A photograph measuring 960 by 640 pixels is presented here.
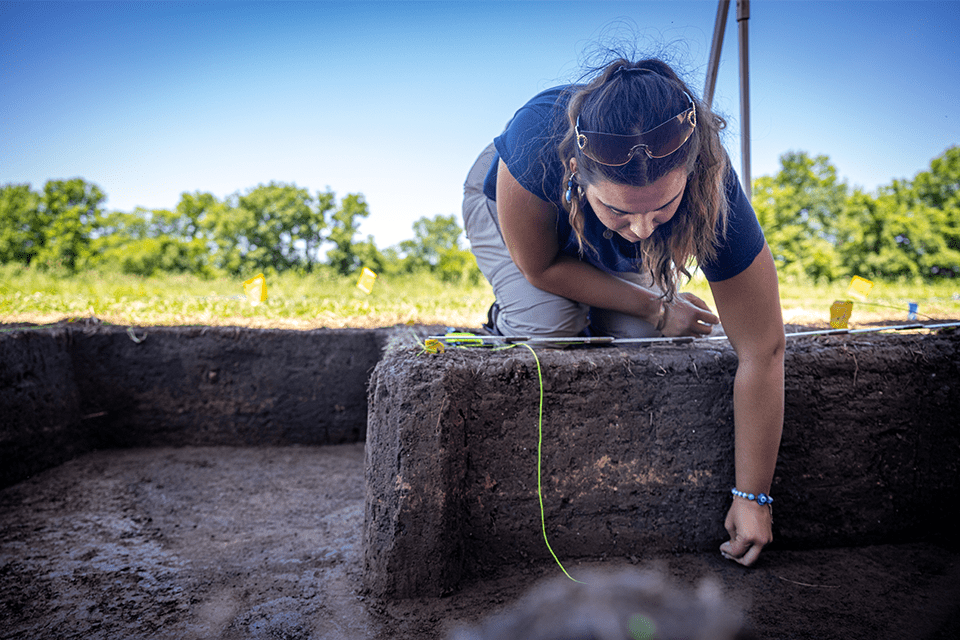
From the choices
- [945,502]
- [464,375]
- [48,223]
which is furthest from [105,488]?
[48,223]

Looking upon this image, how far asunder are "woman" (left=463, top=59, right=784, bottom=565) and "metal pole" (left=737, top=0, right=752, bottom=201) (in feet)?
3.79

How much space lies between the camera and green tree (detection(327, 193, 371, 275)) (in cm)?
1048

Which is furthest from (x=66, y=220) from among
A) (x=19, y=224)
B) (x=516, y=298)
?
(x=516, y=298)

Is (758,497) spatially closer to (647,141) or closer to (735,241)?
(735,241)

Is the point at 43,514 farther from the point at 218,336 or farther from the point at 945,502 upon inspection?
the point at 945,502

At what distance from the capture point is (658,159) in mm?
1218

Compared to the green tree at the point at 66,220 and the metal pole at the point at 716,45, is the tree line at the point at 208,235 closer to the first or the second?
the green tree at the point at 66,220

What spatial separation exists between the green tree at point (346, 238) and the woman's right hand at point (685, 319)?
349 inches

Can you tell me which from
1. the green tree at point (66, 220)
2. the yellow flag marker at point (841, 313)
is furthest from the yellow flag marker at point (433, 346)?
the green tree at point (66, 220)

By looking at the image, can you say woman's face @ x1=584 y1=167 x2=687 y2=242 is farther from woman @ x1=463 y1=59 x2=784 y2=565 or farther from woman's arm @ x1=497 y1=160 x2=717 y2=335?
woman's arm @ x1=497 y1=160 x2=717 y2=335

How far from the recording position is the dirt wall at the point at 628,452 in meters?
1.46

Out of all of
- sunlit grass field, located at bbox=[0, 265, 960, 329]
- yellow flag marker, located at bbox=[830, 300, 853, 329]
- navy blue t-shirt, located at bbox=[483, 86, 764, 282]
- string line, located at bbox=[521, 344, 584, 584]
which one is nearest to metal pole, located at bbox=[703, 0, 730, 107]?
Result: sunlit grass field, located at bbox=[0, 265, 960, 329]

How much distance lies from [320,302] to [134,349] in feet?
4.90

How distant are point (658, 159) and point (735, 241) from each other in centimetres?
37
